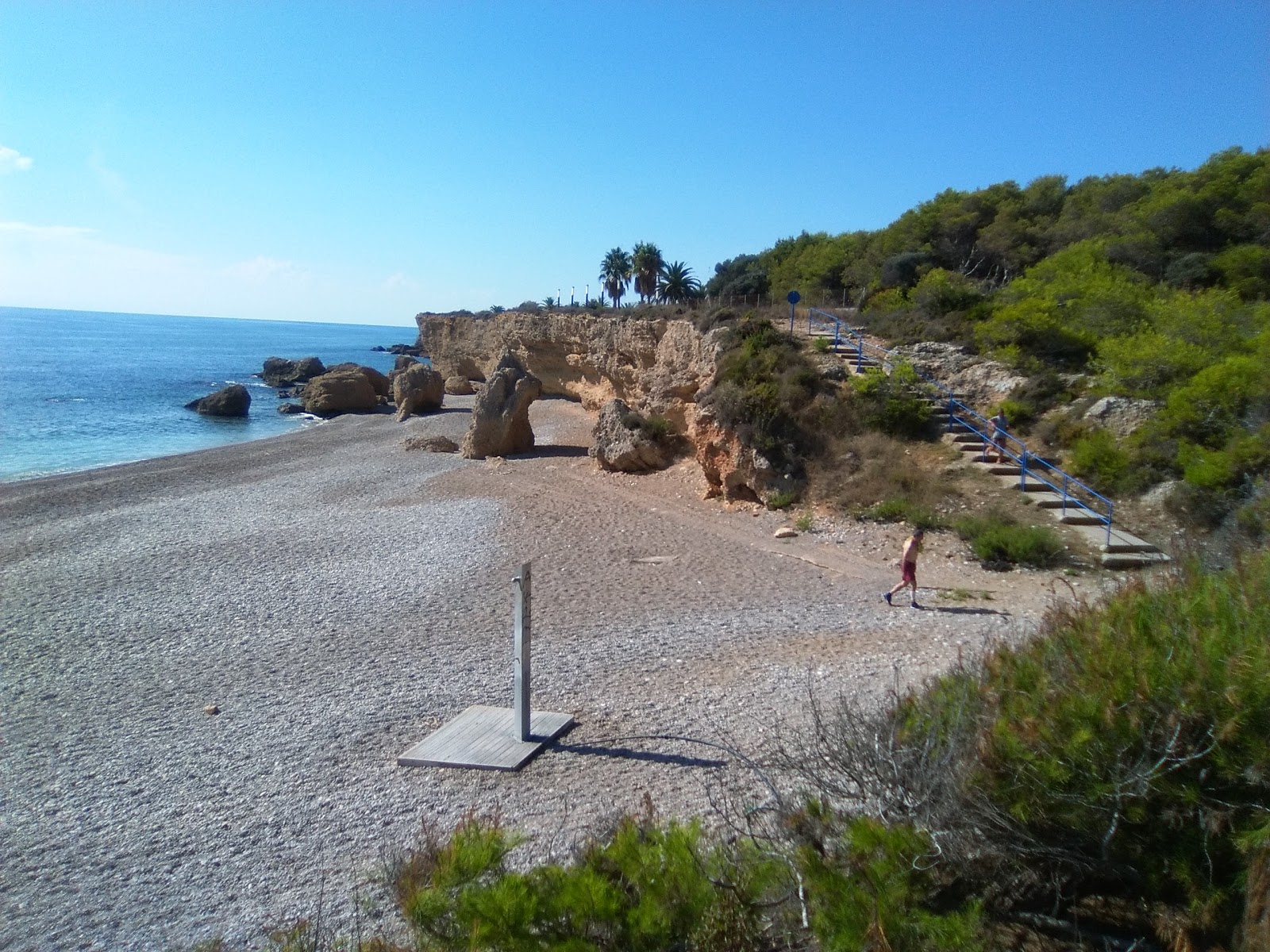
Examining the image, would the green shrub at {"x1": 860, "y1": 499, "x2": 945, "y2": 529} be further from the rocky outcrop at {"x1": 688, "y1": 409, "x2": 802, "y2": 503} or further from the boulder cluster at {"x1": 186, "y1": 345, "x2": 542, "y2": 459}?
the boulder cluster at {"x1": 186, "y1": 345, "x2": 542, "y2": 459}

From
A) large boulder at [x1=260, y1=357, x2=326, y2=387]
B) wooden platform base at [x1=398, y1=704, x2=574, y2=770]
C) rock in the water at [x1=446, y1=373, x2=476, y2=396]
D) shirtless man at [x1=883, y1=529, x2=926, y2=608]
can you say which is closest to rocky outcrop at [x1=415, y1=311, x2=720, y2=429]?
rock in the water at [x1=446, y1=373, x2=476, y2=396]

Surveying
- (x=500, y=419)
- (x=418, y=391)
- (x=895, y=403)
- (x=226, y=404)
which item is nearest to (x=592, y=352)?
(x=500, y=419)

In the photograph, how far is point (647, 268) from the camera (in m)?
56.4

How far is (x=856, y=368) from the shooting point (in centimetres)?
2009

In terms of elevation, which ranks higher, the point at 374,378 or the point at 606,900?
the point at 606,900

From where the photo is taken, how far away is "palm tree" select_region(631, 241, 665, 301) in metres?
56.2

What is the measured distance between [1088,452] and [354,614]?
1267cm

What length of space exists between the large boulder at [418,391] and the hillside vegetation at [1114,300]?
16.1 m

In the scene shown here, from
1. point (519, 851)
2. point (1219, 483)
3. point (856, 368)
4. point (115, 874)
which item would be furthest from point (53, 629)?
point (1219, 483)

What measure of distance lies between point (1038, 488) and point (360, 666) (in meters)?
11.6

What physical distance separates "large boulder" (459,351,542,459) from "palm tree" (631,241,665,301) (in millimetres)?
29896

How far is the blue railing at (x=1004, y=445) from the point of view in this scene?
577 inches

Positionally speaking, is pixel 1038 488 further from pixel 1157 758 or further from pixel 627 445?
pixel 1157 758

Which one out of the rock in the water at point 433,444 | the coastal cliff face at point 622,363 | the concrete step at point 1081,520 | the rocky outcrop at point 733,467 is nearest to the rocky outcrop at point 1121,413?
the concrete step at point 1081,520
